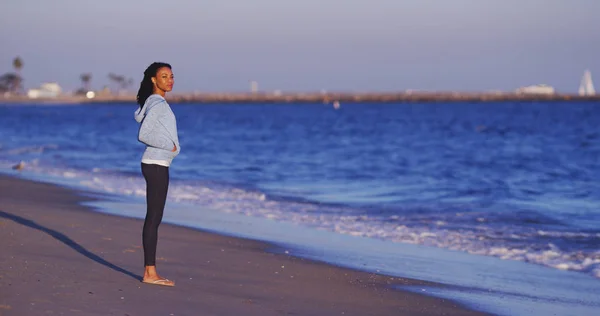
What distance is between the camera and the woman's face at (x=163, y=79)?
670 cm

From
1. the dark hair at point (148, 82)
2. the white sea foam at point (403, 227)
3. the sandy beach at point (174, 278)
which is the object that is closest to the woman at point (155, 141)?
the dark hair at point (148, 82)

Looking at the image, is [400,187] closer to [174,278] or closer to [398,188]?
[398,188]

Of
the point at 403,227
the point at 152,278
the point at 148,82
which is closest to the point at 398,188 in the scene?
the point at 403,227

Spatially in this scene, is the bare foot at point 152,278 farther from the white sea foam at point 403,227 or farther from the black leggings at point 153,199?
the white sea foam at point 403,227

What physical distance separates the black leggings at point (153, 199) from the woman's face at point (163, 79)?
0.60 metres

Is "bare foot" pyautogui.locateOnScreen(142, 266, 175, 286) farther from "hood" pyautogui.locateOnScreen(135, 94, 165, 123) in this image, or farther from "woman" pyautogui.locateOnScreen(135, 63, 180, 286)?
"hood" pyautogui.locateOnScreen(135, 94, 165, 123)

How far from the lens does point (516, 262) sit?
33.3 ft

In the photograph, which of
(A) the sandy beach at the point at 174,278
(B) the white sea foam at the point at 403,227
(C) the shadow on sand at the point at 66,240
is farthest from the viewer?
(B) the white sea foam at the point at 403,227

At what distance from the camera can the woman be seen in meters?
6.52

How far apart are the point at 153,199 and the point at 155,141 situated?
0.46m

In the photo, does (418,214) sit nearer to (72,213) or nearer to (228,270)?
(72,213)

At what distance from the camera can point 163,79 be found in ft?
22.0

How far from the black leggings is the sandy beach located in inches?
12.4

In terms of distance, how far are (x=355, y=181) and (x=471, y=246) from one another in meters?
10.4
